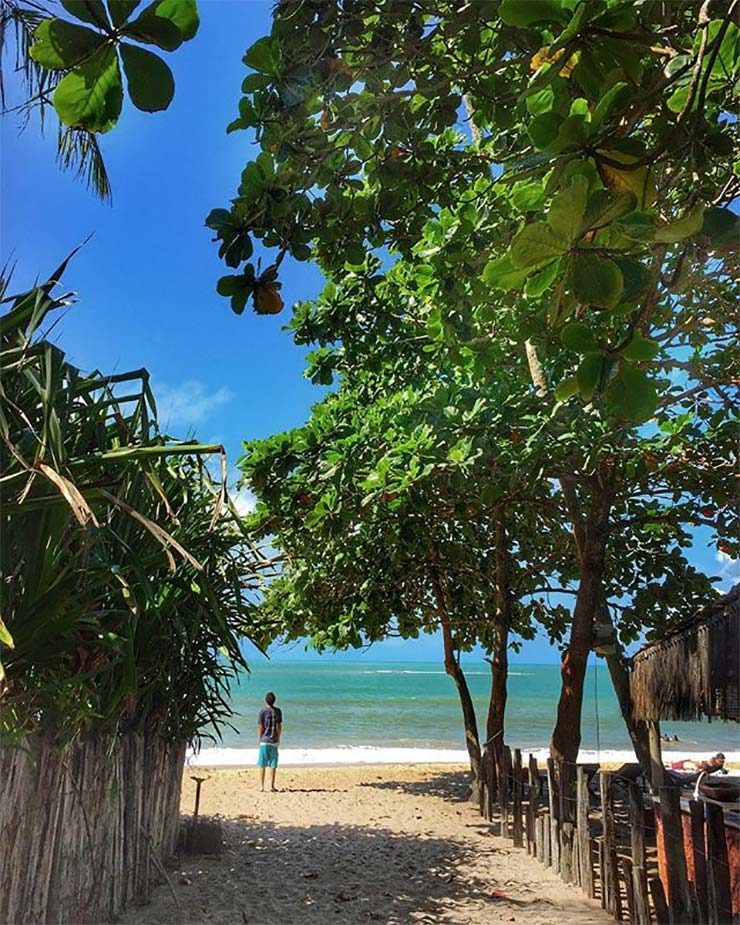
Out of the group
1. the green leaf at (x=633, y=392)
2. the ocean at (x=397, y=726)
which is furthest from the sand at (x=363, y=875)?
the ocean at (x=397, y=726)

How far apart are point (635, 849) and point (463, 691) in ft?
20.3

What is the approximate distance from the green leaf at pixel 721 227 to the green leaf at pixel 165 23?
74 cm

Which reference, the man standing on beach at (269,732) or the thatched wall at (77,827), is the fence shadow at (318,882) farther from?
the man standing on beach at (269,732)

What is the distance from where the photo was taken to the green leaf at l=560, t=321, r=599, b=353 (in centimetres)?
110

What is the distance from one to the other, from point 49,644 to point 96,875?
5.92 ft

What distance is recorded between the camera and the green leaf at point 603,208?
0.93m

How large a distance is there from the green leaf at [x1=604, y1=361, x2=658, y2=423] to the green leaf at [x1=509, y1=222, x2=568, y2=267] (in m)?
0.22

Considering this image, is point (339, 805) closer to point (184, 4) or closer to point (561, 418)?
point (561, 418)

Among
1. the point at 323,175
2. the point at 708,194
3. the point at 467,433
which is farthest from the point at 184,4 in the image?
the point at 467,433

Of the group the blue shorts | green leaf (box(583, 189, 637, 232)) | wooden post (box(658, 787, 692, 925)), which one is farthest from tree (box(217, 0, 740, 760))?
the blue shorts

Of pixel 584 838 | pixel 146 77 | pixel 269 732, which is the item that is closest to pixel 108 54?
pixel 146 77

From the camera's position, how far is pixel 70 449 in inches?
86.9

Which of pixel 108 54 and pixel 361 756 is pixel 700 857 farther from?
pixel 361 756

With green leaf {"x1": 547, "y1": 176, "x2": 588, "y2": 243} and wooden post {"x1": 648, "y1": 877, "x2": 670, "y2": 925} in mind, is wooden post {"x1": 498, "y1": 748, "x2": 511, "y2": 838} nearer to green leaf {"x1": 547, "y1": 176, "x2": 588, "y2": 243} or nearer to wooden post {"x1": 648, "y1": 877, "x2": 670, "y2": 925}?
wooden post {"x1": 648, "y1": 877, "x2": 670, "y2": 925}
